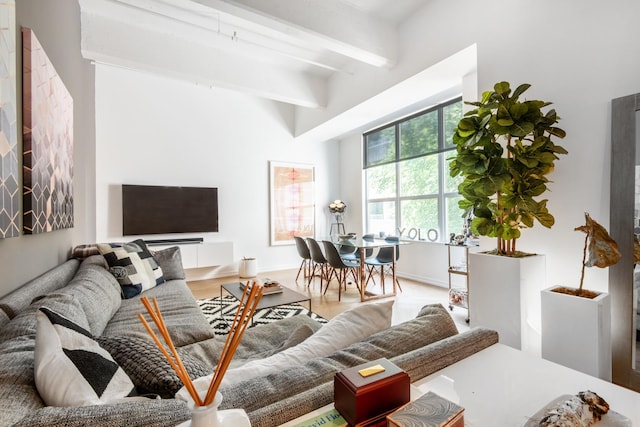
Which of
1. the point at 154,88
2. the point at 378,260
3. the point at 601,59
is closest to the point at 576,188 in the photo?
the point at 601,59

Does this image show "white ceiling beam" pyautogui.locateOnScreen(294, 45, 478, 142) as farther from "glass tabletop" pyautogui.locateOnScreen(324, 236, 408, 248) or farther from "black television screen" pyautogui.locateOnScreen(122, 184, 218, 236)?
"black television screen" pyautogui.locateOnScreen(122, 184, 218, 236)

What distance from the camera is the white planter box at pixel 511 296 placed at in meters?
2.15

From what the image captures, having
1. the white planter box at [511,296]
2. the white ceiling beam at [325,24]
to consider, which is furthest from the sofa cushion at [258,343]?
the white ceiling beam at [325,24]

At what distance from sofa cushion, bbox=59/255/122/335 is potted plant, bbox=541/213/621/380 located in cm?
269

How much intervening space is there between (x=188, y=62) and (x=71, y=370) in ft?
14.0

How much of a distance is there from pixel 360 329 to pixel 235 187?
15.8ft

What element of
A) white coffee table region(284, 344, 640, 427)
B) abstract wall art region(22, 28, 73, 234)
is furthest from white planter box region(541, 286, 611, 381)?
abstract wall art region(22, 28, 73, 234)

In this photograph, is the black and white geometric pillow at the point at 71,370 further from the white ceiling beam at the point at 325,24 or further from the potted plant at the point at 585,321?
the white ceiling beam at the point at 325,24

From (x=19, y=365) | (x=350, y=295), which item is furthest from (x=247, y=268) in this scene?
(x=19, y=365)

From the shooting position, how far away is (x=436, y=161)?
472 cm

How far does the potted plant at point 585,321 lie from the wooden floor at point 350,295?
1004 millimetres

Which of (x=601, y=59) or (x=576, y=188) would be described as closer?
(x=601, y=59)

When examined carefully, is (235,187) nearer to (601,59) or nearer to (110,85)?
(110,85)

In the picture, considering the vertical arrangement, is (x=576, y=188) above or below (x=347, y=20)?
below
